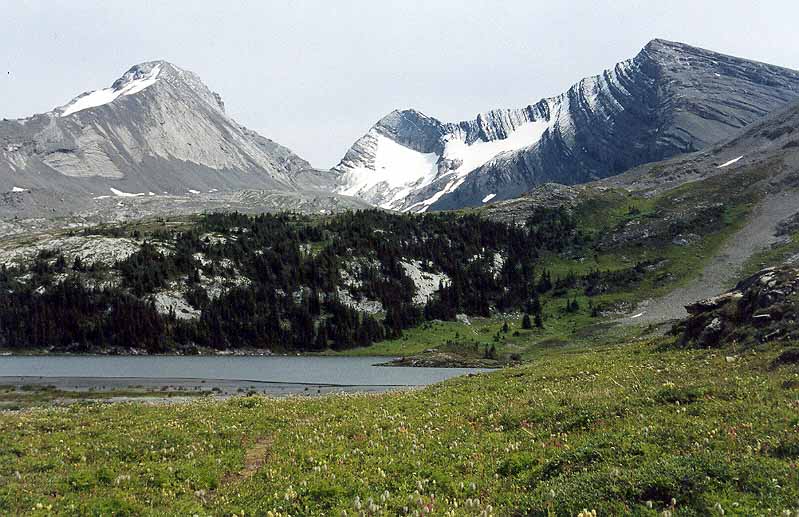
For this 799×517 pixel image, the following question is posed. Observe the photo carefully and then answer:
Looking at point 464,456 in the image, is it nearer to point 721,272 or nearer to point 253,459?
point 253,459

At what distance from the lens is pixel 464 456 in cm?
1731

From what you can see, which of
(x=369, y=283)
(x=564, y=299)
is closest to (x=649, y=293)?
(x=564, y=299)

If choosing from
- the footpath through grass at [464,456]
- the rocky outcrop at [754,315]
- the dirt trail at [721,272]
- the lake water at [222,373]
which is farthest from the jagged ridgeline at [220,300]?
the footpath through grass at [464,456]

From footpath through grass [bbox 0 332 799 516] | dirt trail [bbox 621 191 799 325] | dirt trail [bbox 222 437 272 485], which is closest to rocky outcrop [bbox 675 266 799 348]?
footpath through grass [bbox 0 332 799 516]

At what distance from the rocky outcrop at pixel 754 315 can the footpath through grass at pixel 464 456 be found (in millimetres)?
3076

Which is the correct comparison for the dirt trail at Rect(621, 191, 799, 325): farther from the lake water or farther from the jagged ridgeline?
the lake water

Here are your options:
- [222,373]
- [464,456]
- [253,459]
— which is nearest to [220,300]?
[222,373]

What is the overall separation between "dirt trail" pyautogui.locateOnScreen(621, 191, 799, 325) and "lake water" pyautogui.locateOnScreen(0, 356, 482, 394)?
63.0 meters

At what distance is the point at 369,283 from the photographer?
192125 millimetres

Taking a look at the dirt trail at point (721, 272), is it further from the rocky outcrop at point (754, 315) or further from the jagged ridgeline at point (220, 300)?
the rocky outcrop at point (754, 315)

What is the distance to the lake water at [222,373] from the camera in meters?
86.4

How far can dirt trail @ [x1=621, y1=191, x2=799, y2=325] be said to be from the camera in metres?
143

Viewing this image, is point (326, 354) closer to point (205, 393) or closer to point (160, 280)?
point (160, 280)

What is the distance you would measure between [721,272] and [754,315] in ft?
506
